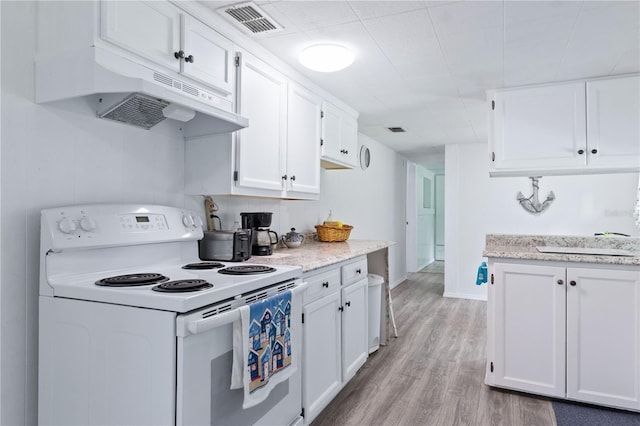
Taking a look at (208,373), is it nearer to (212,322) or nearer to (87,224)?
(212,322)

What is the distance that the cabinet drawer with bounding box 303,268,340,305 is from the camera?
81.9 inches

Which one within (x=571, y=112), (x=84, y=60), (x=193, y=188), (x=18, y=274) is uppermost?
(x=571, y=112)

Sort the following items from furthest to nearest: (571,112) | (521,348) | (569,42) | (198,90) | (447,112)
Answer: (447,112) < (571,112) < (521,348) < (569,42) < (198,90)

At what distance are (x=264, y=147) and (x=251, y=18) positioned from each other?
684 mm

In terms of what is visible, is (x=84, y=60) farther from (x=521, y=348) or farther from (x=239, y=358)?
(x=521, y=348)

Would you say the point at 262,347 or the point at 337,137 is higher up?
the point at 337,137

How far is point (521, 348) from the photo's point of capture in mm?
2562

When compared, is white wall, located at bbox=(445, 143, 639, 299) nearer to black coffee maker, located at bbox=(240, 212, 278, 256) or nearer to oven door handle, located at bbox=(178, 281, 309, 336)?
black coffee maker, located at bbox=(240, 212, 278, 256)

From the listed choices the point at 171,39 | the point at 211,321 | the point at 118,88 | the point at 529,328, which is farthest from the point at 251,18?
the point at 529,328

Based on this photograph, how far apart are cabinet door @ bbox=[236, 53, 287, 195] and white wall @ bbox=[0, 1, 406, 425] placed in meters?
0.40

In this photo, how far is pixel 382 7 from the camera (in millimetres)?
1903

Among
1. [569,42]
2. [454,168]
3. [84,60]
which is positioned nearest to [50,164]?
[84,60]

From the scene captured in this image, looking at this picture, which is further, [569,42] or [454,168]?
[454,168]

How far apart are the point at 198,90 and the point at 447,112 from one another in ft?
8.92
